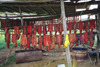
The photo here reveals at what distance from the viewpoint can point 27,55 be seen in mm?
5320

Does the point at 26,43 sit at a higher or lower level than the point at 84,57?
higher

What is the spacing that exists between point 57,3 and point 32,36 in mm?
1935

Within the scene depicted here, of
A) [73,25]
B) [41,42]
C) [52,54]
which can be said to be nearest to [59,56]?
[52,54]

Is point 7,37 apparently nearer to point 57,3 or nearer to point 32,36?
point 32,36

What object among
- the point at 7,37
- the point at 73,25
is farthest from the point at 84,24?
the point at 7,37

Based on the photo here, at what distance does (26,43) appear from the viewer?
4230 millimetres

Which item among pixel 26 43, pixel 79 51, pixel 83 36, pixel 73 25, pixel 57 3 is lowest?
pixel 79 51

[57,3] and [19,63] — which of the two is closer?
[57,3]

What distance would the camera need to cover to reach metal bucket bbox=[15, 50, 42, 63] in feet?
Result: 17.0

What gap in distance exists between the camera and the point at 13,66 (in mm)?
4957

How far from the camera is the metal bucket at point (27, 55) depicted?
17.0ft

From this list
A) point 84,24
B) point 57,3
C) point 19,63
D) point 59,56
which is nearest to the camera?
point 57,3

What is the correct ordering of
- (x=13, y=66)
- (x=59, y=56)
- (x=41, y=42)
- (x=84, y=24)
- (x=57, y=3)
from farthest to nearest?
(x=59, y=56) → (x=13, y=66) → (x=41, y=42) → (x=84, y=24) → (x=57, y=3)

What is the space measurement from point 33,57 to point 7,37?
2015 mm
